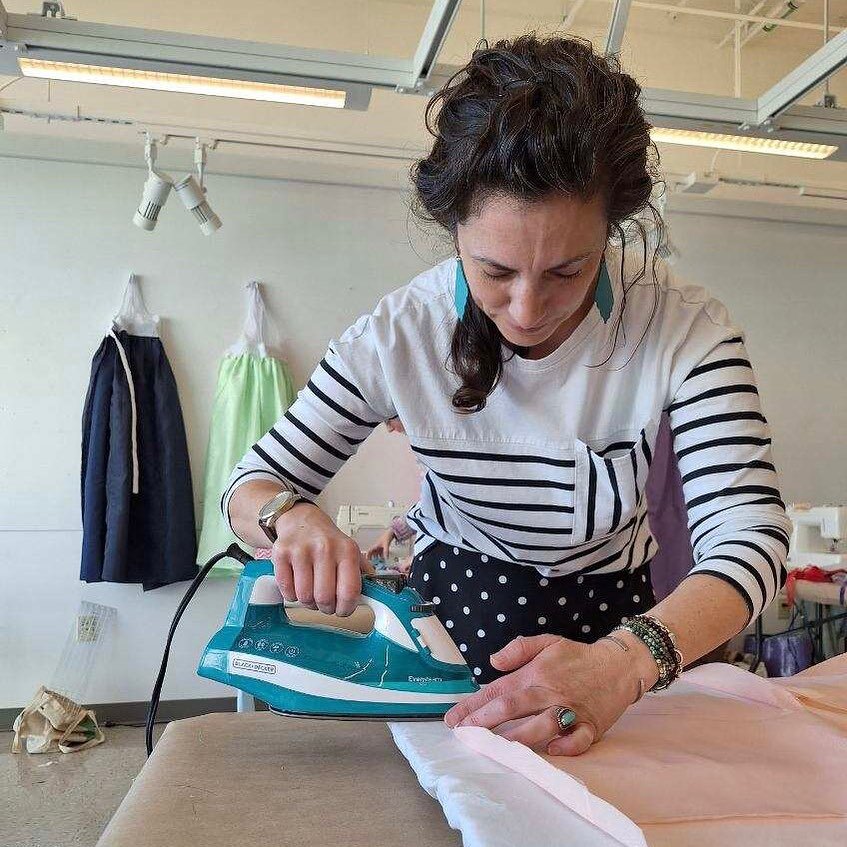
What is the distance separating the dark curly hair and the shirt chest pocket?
0.30 meters

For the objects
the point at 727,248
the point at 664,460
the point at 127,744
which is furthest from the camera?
the point at 727,248

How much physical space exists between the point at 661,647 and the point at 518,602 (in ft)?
1.31

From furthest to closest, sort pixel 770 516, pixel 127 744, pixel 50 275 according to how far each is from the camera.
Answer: pixel 50 275, pixel 127 744, pixel 770 516

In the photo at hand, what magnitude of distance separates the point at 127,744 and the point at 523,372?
10.0ft

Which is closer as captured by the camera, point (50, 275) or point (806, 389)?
point (50, 275)

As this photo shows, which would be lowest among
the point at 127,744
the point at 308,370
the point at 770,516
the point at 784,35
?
the point at 127,744

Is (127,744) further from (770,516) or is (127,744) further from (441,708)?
(770,516)

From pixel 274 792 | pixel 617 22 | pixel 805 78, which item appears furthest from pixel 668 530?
pixel 274 792

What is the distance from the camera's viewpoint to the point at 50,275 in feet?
12.7

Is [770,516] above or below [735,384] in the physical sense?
below

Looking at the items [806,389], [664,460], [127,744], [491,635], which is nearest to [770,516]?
[491,635]

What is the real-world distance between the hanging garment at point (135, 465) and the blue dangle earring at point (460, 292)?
286cm

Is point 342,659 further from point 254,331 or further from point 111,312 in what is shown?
point 111,312

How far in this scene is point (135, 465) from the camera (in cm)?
373
